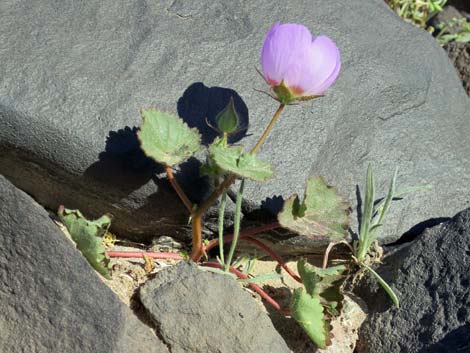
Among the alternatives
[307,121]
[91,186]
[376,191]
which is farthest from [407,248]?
[91,186]

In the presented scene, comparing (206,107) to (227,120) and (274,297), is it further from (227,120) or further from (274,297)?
(274,297)

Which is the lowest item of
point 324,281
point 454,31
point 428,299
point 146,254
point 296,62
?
point 146,254

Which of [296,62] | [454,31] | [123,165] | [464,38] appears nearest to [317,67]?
[296,62]

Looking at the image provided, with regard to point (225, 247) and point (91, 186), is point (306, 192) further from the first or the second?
point (91, 186)

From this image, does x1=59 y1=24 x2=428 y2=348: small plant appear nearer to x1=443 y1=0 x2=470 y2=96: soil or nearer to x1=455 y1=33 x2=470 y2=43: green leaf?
x1=443 y1=0 x2=470 y2=96: soil

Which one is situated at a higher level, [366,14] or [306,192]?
[366,14]

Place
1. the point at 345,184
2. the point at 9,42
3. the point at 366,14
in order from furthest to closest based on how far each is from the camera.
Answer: the point at 366,14
the point at 345,184
the point at 9,42
